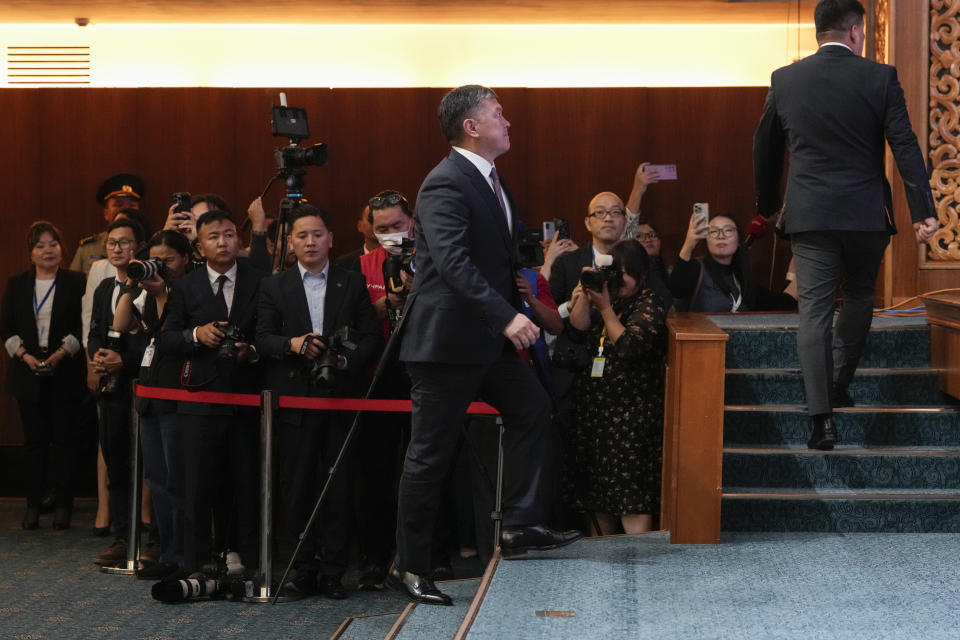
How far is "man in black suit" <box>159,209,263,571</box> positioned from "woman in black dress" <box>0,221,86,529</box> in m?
1.74

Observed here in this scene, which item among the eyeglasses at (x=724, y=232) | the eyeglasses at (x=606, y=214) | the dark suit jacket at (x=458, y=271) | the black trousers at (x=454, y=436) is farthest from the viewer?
the eyeglasses at (x=724, y=232)

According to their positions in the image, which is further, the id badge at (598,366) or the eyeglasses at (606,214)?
the eyeglasses at (606,214)

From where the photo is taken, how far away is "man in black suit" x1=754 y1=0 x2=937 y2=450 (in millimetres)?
4008

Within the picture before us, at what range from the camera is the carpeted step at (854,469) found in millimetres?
4098

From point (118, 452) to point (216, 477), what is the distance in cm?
103

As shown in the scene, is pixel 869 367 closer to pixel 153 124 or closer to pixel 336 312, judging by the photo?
pixel 336 312

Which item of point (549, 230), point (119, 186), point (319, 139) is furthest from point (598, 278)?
point (119, 186)

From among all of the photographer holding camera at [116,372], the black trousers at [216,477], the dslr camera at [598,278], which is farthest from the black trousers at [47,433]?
the dslr camera at [598,278]

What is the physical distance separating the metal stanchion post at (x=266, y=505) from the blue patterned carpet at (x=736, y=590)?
4.20 ft

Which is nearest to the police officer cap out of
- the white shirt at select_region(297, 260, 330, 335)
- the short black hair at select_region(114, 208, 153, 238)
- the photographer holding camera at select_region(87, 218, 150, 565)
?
the short black hair at select_region(114, 208, 153, 238)

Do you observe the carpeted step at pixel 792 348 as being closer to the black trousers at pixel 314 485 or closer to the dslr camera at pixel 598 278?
the dslr camera at pixel 598 278

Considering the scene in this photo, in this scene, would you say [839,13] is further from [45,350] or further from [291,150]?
[45,350]

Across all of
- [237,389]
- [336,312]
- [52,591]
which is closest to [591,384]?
[336,312]

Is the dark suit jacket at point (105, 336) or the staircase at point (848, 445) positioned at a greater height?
the dark suit jacket at point (105, 336)
